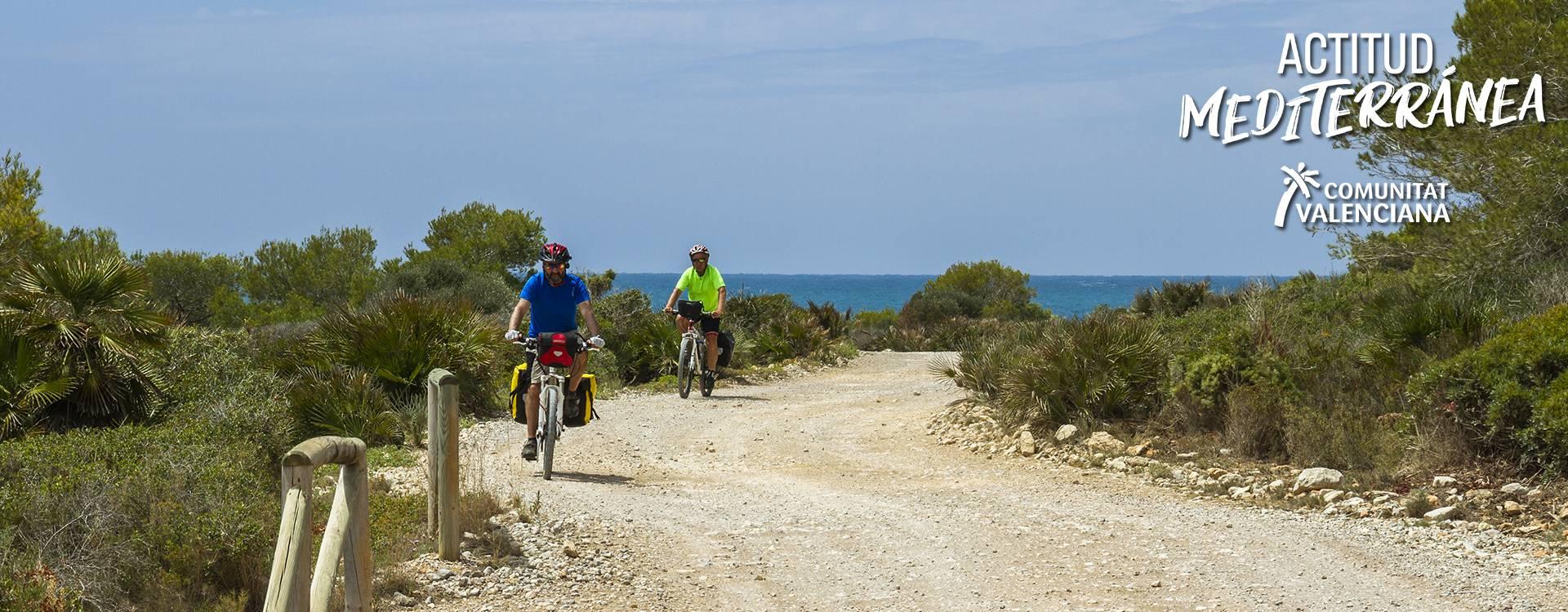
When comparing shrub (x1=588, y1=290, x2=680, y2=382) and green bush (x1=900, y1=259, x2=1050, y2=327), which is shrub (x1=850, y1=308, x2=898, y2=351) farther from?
shrub (x1=588, y1=290, x2=680, y2=382)

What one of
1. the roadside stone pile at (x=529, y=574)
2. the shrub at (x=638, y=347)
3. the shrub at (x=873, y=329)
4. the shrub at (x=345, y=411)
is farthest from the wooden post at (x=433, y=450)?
the shrub at (x=873, y=329)

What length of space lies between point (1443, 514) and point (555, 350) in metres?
6.52

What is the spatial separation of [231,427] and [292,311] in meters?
28.3

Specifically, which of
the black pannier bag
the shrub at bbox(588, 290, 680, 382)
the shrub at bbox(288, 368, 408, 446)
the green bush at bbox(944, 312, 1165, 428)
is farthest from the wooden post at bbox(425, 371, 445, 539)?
the shrub at bbox(588, 290, 680, 382)

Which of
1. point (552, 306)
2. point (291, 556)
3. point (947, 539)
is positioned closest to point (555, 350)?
point (552, 306)

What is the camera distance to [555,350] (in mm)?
10453

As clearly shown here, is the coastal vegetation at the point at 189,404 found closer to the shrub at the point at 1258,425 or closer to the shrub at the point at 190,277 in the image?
the shrub at the point at 1258,425

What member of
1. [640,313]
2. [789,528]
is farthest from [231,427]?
[640,313]

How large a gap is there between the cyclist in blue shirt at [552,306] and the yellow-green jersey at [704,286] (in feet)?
19.3

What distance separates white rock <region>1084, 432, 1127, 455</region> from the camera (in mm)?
11884

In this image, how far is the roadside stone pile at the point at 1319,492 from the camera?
341 inches

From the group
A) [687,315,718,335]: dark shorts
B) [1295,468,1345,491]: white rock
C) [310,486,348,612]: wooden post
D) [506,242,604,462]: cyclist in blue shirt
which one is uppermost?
[506,242,604,462]: cyclist in blue shirt

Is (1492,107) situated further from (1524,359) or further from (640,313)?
(640,313)

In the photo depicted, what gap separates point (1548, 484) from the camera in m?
9.29
